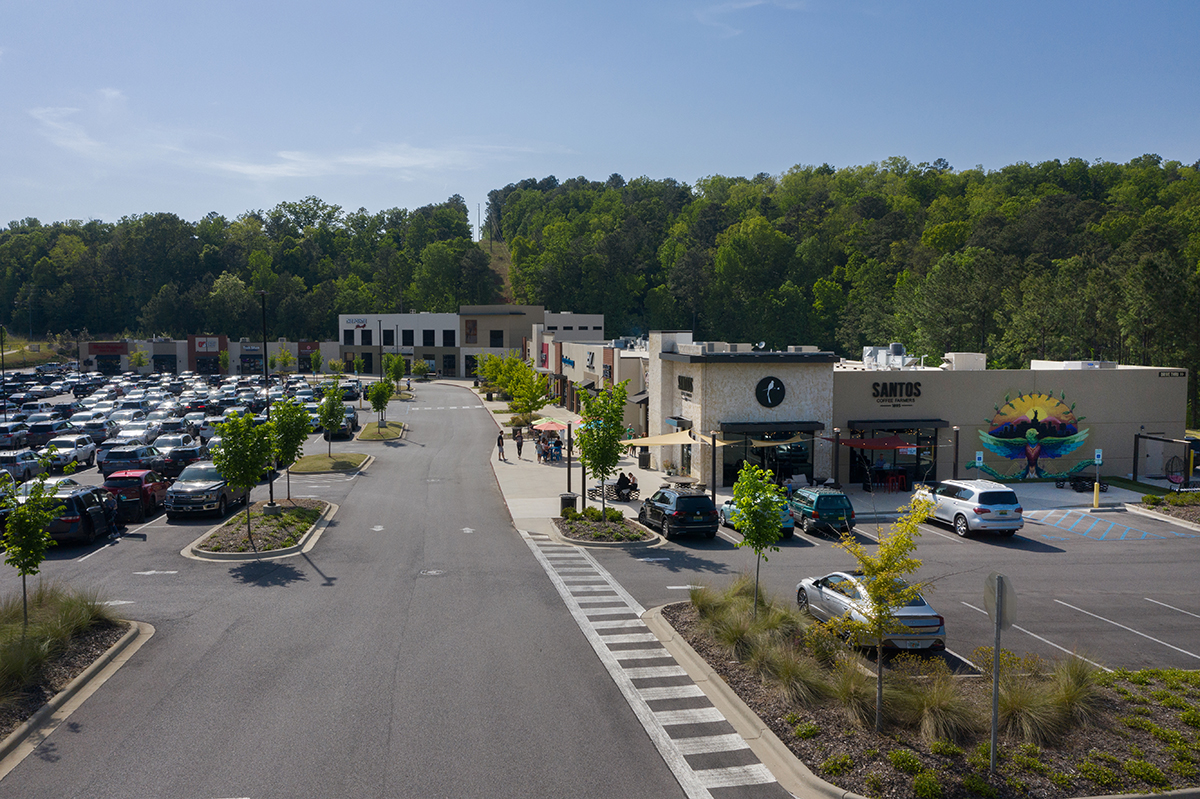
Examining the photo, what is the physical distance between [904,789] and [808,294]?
122 meters

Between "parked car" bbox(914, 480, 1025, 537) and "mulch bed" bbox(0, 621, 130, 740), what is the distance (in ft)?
81.0

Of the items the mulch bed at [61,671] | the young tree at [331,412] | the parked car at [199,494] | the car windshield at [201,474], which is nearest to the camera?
the mulch bed at [61,671]

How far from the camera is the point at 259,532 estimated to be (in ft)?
82.9

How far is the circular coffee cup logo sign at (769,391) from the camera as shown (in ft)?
120

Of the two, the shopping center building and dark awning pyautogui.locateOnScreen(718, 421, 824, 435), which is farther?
the shopping center building

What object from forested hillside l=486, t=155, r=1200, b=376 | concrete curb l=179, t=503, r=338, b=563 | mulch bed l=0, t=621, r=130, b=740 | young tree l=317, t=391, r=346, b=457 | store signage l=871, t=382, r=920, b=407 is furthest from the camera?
forested hillside l=486, t=155, r=1200, b=376

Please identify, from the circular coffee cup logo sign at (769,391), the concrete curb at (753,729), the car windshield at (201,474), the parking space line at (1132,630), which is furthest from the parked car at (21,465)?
the parking space line at (1132,630)

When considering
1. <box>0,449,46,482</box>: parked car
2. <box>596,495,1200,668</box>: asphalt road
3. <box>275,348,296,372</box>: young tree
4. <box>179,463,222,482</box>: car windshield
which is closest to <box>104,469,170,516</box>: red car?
<box>179,463,222,482</box>: car windshield

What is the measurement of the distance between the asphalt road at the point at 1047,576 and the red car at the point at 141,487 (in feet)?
54.8

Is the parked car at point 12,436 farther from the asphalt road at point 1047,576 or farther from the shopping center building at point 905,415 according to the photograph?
the asphalt road at point 1047,576

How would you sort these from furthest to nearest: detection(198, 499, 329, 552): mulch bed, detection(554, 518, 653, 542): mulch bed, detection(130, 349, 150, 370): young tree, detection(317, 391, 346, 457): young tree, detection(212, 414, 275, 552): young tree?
detection(130, 349, 150, 370): young tree, detection(317, 391, 346, 457): young tree, detection(554, 518, 653, 542): mulch bed, detection(212, 414, 275, 552): young tree, detection(198, 499, 329, 552): mulch bed

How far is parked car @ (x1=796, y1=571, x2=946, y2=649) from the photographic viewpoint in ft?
50.0

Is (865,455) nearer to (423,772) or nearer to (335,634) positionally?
(335,634)

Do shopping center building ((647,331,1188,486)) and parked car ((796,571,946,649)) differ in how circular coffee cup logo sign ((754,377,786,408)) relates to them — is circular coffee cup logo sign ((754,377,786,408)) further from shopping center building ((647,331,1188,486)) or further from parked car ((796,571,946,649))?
parked car ((796,571,946,649))
